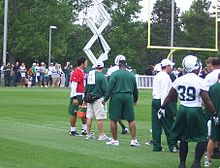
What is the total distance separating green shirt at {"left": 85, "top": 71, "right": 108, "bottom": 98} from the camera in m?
16.5

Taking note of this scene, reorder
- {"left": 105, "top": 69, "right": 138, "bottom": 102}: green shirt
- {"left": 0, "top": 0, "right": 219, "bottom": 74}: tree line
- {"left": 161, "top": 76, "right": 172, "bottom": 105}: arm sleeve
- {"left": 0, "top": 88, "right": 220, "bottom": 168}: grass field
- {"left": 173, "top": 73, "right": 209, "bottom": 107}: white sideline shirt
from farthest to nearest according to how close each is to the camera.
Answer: {"left": 0, "top": 0, "right": 219, "bottom": 74}: tree line < {"left": 105, "top": 69, "right": 138, "bottom": 102}: green shirt < {"left": 161, "top": 76, "right": 172, "bottom": 105}: arm sleeve < {"left": 0, "top": 88, "right": 220, "bottom": 168}: grass field < {"left": 173, "top": 73, "right": 209, "bottom": 107}: white sideline shirt

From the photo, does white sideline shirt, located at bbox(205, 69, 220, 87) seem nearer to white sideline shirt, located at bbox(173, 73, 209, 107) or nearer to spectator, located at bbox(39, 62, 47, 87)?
white sideline shirt, located at bbox(173, 73, 209, 107)

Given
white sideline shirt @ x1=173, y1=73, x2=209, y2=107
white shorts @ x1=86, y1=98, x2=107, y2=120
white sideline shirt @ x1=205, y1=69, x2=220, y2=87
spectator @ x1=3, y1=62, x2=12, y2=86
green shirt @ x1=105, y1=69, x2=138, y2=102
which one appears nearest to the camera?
white sideline shirt @ x1=173, y1=73, x2=209, y2=107

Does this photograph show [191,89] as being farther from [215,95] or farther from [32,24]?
[32,24]

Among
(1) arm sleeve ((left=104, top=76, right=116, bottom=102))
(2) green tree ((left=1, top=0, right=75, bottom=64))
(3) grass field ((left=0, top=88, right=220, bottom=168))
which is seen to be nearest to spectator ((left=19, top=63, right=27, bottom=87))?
(2) green tree ((left=1, top=0, right=75, bottom=64))

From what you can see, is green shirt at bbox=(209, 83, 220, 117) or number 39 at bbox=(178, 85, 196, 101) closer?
number 39 at bbox=(178, 85, 196, 101)

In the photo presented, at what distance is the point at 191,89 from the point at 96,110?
5166 millimetres

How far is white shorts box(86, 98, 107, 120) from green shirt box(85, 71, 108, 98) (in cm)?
20

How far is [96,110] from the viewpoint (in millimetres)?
16625

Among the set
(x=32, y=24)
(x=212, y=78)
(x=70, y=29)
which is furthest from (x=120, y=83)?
(x=70, y=29)

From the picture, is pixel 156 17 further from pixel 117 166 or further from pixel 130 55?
pixel 130 55

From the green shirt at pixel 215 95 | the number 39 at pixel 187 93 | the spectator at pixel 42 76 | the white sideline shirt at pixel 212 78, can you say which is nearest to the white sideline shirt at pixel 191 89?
the number 39 at pixel 187 93

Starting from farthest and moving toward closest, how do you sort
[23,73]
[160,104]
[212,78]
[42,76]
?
[42,76] → [23,73] → [160,104] → [212,78]

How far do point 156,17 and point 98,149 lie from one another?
25884 millimetres
